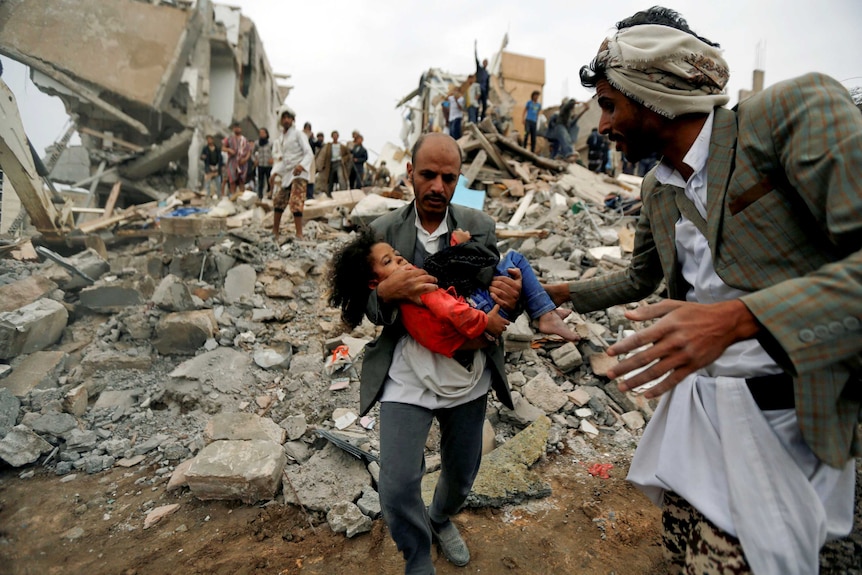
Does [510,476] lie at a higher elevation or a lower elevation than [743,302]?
lower

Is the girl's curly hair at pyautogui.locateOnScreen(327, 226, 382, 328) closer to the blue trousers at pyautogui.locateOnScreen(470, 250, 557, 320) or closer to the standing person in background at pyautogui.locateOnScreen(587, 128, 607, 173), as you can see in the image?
the blue trousers at pyautogui.locateOnScreen(470, 250, 557, 320)

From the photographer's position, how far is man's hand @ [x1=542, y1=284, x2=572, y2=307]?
1.97 metres

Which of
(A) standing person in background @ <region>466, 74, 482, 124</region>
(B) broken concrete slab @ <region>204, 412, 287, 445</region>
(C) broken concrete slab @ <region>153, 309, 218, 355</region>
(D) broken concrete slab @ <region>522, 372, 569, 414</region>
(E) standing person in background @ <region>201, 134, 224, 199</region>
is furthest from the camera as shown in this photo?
(E) standing person in background @ <region>201, 134, 224, 199</region>

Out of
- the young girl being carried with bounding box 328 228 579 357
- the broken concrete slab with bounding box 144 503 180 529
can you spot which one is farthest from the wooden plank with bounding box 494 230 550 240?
the broken concrete slab with bounding box 144 503 180 529

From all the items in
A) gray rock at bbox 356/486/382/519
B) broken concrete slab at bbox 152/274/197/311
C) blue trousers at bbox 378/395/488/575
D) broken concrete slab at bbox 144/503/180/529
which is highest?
blue trousers at bbox 378/395/488/575

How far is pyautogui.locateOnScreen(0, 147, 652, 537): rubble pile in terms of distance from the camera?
319 centimetres

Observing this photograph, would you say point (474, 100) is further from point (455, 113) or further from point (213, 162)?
point (213, 162)

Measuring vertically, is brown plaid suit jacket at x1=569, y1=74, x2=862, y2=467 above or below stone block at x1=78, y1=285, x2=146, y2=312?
above

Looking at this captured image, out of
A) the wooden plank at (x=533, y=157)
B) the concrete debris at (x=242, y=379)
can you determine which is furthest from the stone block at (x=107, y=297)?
the wooden plank at (x=533, y=157)

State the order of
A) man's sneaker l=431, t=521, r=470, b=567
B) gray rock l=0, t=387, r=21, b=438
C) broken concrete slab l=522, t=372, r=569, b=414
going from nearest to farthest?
man's sneaker l=431, t=521, r=470, b=567 → gray rock l=0, t=387, r=21, b=438 → broken concrete slab l=522, t=372, r=569, b=414

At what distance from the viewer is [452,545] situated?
2498mm

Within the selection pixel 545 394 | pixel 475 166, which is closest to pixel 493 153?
pixel 475 166

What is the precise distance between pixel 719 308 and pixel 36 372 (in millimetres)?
5794

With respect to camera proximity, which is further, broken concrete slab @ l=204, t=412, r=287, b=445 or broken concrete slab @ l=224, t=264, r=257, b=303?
broken concrete slab @ l=224, t=264, r=257, b=303
